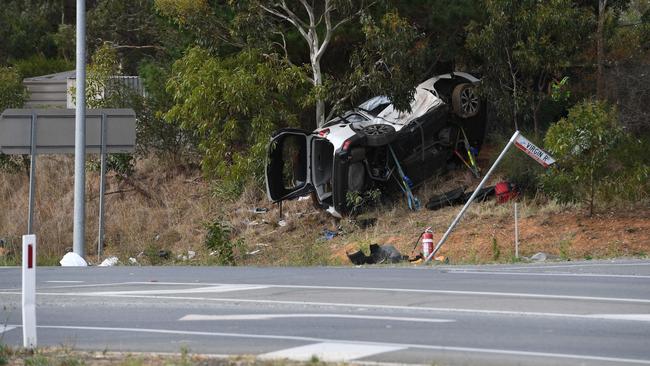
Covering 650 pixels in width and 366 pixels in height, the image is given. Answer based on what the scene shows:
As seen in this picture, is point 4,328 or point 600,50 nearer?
point 4,328

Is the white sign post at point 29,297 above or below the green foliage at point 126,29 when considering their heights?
below

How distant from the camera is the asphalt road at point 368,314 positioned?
969 centimetres

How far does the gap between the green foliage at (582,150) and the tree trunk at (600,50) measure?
329 centimetres

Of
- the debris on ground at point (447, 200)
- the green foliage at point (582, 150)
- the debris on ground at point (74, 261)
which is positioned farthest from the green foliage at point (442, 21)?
the debris on ground at point (74, 261)

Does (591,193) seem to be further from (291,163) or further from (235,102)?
(235,102)

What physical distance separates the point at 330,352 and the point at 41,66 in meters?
38.0

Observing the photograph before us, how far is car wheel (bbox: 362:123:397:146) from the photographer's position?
2627 cm

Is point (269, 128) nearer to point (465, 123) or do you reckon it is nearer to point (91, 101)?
point (465, 123)

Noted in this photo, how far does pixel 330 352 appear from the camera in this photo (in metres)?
9.45

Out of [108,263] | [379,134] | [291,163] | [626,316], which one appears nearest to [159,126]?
[291,163]

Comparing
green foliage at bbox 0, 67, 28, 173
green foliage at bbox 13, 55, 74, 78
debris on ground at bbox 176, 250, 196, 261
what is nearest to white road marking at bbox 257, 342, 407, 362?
debris on ground at bbox 176, 250, 196, 261

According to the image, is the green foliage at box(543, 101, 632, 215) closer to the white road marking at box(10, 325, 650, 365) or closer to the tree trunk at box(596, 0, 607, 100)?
the tree trunk at box(596, 0, 607, 100)

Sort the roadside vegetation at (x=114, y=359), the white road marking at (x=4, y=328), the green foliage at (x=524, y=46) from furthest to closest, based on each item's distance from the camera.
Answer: the green foliage at (x=524, y=46)
the white road marking at (x=4, y=328)
the roadside vegetation at (x=114, y=359)

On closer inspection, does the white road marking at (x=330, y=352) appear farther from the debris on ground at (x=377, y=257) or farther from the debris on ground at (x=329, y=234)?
the debris on ground at (x=329, y=234)
